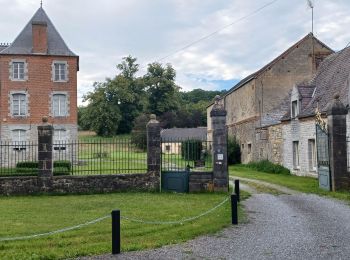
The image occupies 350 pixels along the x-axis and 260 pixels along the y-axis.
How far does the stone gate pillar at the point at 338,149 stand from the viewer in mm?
16984

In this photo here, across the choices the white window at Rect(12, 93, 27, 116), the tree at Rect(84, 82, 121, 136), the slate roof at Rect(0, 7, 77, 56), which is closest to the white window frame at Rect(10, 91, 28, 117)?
the white window at Rect(12, 93, 27, 116)

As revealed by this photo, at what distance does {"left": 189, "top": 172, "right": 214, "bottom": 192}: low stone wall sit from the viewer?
16859 mm

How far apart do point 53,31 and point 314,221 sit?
1300 inches

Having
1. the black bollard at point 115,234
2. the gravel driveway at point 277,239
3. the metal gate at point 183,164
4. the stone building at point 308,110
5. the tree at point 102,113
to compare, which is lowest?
the gravel driveway at point 277,239

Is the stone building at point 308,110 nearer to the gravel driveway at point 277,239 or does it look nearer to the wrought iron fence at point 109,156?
the wrought iron fence at point 109,156

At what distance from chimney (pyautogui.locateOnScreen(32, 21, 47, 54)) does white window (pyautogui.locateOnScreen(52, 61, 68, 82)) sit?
1393mm

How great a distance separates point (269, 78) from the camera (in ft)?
109

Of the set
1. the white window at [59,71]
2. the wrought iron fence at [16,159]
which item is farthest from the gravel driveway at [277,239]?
the white window at [59,71]

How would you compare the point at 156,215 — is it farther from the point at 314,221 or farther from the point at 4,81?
the point at 4,81

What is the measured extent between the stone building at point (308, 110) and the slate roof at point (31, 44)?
20.1 m

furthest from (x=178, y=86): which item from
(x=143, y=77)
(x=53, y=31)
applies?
(x=53, y=31)

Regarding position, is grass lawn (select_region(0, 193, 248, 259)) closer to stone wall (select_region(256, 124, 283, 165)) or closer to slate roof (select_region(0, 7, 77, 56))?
stone wall (select_region(256, 124, 283, 165))

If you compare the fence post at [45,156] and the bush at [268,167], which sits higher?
the fence post at [45,156]

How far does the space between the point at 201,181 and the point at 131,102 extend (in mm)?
68443
